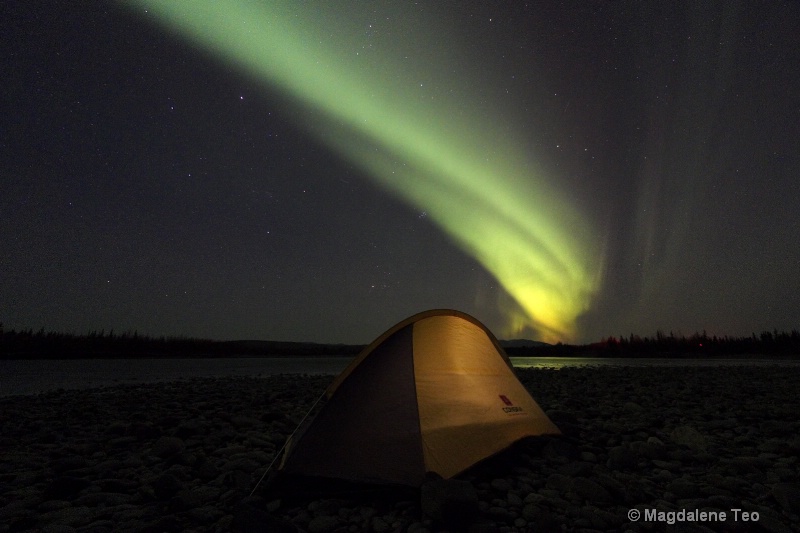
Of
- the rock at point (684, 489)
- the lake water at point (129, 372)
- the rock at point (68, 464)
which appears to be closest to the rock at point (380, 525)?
the rock at point (684, 489)

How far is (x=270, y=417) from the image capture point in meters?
7.18

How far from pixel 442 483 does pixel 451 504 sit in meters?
0.22

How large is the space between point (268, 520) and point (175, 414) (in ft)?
18.8

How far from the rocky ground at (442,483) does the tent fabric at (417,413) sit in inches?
9.8

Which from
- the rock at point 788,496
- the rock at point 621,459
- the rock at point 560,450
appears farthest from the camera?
the rock at point 560,450

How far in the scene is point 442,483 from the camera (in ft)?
11.5

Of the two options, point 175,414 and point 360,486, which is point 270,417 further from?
point 360,486

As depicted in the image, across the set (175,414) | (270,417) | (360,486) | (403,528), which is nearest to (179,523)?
(360,486)

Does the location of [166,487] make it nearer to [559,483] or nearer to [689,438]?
[559,483]

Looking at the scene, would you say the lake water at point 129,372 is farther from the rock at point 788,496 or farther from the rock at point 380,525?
the rock at point 788,496

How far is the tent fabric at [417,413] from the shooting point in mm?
3988

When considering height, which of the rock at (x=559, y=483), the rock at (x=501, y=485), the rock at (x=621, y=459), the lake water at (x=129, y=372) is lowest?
the lake water at (x=129, y=372)

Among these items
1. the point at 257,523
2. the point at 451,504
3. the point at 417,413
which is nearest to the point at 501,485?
the point at 451,504

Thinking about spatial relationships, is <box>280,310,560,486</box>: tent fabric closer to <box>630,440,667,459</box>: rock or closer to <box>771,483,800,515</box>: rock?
<box>630,440,667,459</box>: rock
